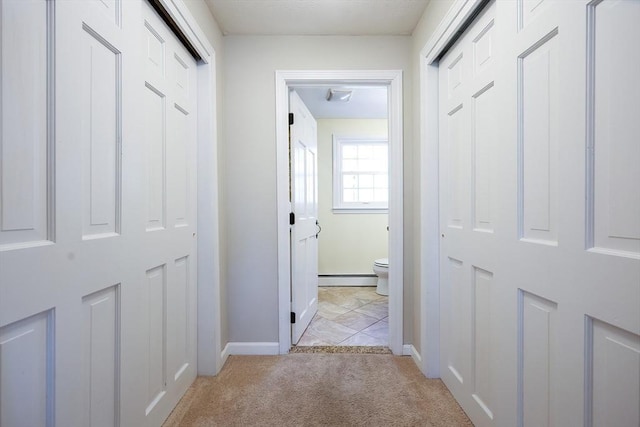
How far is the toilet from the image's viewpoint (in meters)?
3.82

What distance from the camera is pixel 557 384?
39.6 inches

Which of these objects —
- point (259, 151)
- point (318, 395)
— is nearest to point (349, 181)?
point (259, 151)

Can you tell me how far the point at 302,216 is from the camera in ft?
8.80

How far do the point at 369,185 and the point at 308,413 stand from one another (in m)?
3.33

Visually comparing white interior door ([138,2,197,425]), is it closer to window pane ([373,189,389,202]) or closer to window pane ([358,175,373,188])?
window pane ([358,175,373,188])

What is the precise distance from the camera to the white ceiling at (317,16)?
1993mm

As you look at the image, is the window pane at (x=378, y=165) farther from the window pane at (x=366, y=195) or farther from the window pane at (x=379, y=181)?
the window pane at (x=366, y=195)

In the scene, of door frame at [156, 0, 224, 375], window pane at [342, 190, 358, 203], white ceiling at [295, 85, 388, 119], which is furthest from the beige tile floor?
white ceiling at [295, 85, 388, 119]

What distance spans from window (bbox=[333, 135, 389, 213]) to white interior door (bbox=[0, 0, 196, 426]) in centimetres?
312

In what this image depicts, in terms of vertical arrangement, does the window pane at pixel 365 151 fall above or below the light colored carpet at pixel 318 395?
above

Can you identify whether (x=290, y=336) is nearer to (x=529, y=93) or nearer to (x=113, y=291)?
(x=113, y=291)

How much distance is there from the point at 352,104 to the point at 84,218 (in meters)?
3.36

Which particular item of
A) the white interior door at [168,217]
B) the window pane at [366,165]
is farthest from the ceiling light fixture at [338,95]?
the white interior door at [168,217]

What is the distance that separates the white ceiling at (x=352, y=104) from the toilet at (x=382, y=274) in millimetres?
1805
